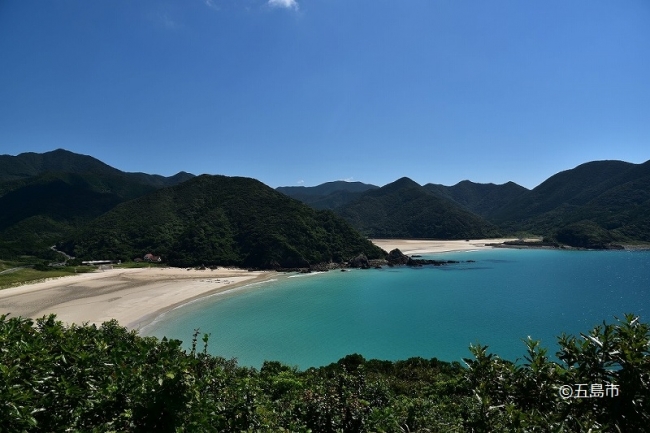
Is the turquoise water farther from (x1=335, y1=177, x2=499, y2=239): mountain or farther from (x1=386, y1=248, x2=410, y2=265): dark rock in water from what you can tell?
(x1=335, y1=177, x2=499, y2=239): mountain

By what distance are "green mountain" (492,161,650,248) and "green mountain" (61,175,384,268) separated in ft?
302

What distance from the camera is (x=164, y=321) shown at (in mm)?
37688

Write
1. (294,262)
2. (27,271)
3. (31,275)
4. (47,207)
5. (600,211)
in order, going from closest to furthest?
1. (31,275)
2. (27,271)
3. (294,262)
4. (47,207)
5. (600,211)

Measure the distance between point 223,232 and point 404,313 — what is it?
6276 centimetres

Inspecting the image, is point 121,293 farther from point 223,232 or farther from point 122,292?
point 223,232

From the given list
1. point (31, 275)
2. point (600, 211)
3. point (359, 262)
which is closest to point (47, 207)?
point (31, 275)

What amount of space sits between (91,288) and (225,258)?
31.3 meters

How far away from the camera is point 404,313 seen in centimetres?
4403

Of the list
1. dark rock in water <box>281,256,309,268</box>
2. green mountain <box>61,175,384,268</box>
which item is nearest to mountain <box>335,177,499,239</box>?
→ green mountain <box>61,175,384,268</box>

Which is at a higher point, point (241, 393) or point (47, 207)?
point (47, 207)

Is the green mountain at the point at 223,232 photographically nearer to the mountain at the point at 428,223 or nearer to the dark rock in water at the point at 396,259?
the dark rock in water at the point at 396,259

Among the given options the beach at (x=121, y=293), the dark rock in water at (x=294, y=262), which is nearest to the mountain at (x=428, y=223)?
the dark rock in water at (x=294, y=262)

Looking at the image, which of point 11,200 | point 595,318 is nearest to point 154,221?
point 11,200

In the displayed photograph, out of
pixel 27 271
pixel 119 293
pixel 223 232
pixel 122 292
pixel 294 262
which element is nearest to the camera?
pixel 119 293
